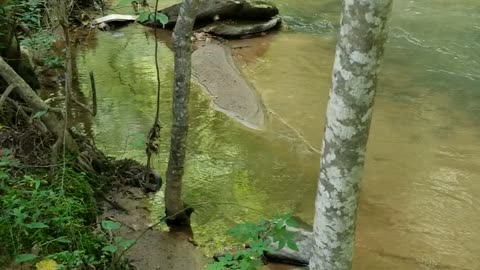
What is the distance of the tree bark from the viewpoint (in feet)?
14.2

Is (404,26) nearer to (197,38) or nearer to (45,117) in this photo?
(197,38)

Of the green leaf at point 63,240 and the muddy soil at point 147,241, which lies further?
the muddy soil at point 147,241

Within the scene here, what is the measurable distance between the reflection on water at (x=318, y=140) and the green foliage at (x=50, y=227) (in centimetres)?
126

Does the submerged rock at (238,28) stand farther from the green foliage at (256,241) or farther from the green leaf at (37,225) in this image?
the green leaf at (37,225)

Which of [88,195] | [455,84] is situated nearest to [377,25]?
[88,195]

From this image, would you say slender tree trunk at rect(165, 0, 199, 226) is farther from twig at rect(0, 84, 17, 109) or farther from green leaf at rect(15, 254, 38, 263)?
green leaf at rect(15, 254, 38, 263)

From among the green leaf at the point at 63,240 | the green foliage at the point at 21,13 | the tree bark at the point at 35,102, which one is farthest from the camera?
the green foliage at the point at 21,13

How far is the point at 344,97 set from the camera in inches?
99.7

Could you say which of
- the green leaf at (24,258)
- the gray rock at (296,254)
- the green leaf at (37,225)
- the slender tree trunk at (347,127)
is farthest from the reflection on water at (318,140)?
the slender tree trunk at (347,127)

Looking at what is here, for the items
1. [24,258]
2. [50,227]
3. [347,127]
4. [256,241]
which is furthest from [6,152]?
[347,127]

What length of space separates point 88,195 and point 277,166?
2617 millimetres

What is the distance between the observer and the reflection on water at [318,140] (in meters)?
5.43

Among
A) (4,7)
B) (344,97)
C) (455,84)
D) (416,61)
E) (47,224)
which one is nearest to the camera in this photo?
(344,97)

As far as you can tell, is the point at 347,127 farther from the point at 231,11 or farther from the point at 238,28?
the point at 231,11
